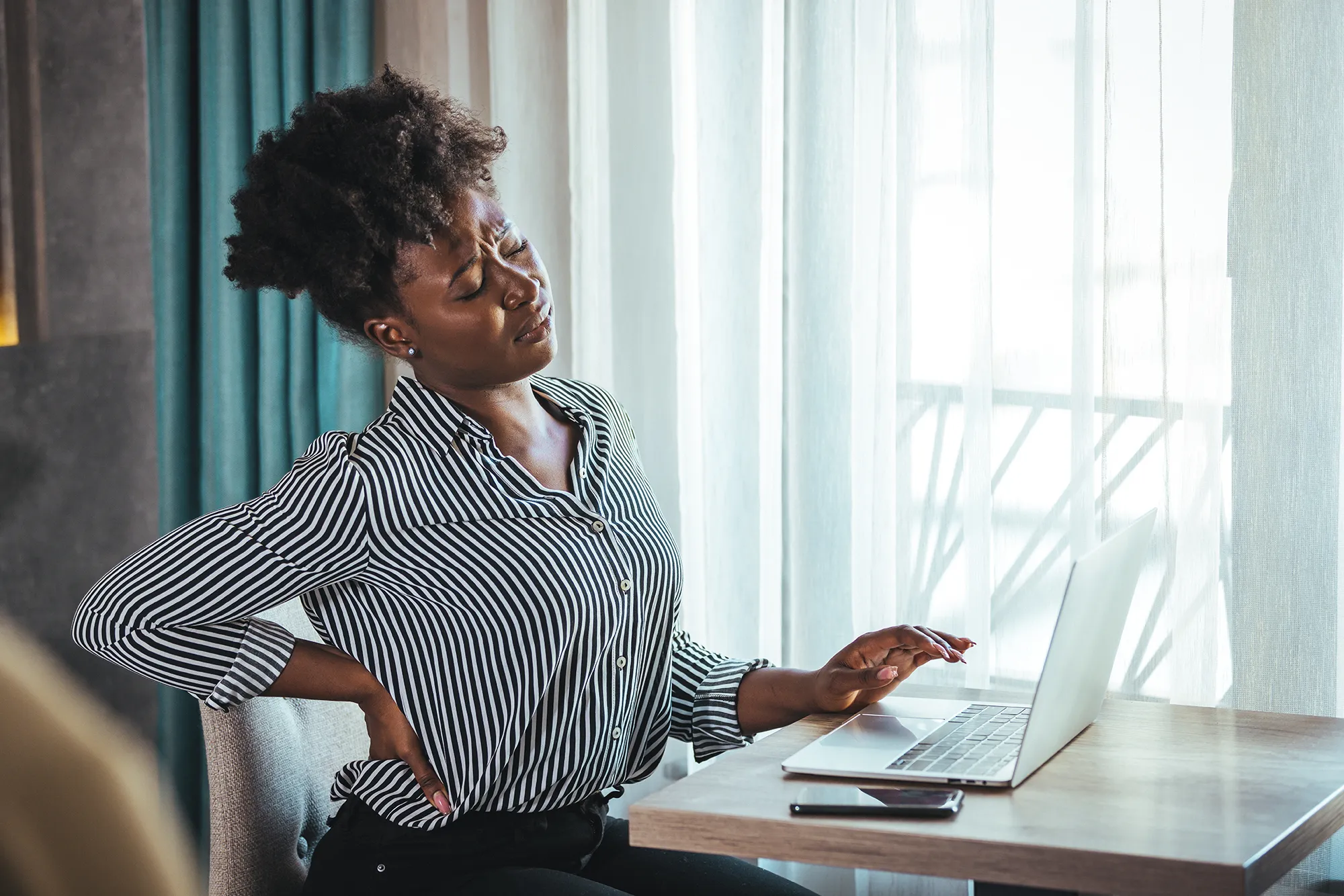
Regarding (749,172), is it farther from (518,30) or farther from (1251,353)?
(1251,353)

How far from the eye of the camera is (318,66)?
2.25m

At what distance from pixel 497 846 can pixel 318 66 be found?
59.1 inches

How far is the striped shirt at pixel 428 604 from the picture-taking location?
123 centimetres

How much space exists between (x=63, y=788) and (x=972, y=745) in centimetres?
120

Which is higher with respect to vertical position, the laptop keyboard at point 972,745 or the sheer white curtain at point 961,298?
the sheer white curtain at point 961,298

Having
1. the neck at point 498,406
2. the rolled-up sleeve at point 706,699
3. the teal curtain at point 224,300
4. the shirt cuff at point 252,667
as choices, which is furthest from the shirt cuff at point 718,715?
the teal curtain at point 224,300

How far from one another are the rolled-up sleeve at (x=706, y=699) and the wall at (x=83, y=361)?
0.75 m

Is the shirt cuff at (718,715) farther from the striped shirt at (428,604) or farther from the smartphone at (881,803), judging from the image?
the smartphone at (881,803)

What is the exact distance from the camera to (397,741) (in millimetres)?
1276

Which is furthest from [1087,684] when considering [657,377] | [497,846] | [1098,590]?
[657,377]

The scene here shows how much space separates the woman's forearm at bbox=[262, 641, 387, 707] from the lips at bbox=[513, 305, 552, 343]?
0.37 m

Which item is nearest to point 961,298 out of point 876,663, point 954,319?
point 954,319

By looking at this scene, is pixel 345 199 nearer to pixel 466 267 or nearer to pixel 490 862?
pixel 466 267

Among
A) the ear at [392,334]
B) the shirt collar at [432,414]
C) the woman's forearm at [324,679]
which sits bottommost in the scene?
the woman's forearm at [324,679]
